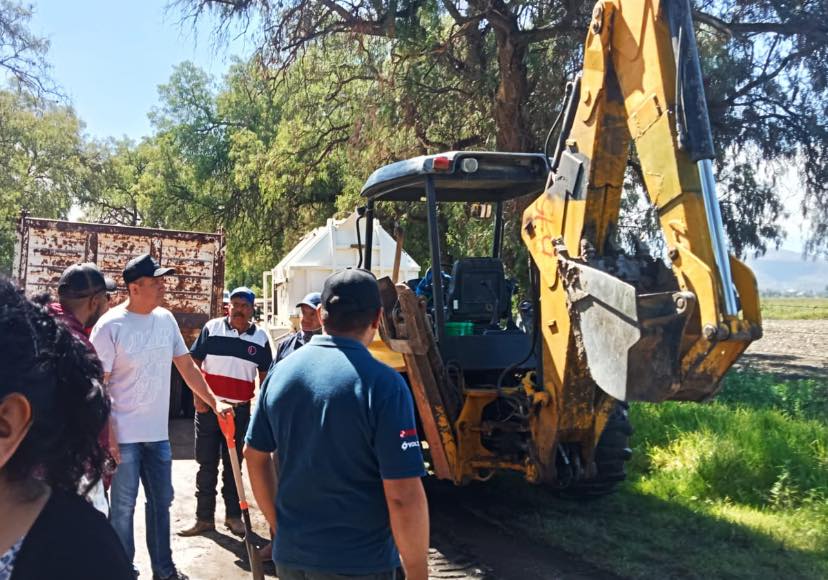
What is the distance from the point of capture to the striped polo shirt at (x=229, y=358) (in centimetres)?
599

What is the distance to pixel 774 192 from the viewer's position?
1365 cm

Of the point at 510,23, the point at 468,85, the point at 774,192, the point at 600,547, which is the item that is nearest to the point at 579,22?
the point at 510,23

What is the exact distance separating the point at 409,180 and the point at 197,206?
2188 cm

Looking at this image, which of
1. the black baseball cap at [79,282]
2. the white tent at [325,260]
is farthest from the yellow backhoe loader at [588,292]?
the white tent at [325,260]

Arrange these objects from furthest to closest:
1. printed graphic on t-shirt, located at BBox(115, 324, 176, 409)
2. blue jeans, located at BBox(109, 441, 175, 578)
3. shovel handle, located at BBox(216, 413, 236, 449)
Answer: shovel handle, located at BBox(216, 413, 236, 449)
printed graphic on t-shirt, located at BBox(115, 324, 176, 409)
blue jeans, located at BBox(109, 441, 175, 578)

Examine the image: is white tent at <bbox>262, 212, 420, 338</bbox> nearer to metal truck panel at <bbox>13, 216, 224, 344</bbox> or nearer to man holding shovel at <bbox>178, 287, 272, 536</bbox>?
metal truck panel at <bbox>13, 216, 224, 344</bbox>

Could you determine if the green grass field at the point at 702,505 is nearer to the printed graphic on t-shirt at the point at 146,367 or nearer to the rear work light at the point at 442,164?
the rear work light at the point at 442,164

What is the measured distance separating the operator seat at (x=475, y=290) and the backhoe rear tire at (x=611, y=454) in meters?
1.22

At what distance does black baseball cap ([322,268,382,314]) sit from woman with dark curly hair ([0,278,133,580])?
4.14ft

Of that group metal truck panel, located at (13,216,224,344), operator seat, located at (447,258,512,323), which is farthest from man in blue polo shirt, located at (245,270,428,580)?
metal truck panel, located at (13,216,224,344)

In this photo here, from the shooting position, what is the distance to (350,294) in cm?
278

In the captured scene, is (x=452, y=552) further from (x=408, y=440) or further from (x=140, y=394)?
(x=408, y=440)

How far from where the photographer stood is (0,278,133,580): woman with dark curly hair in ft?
4.47

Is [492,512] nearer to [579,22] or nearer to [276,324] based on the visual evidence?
[579,22]
